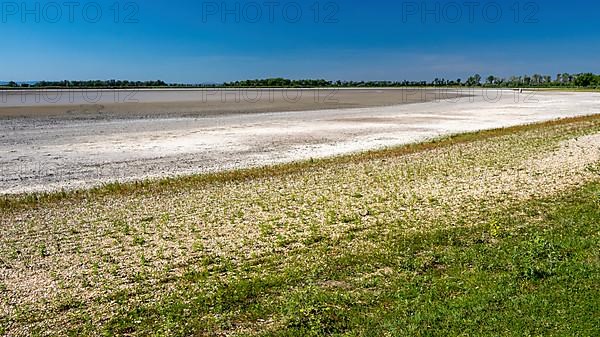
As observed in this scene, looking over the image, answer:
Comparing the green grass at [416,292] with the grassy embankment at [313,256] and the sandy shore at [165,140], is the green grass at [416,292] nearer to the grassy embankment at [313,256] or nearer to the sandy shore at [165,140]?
the grassy embankment at [313,256]

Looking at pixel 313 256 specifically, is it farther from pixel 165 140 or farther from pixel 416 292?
pixel 165 140

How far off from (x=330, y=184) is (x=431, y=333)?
33.6 feet

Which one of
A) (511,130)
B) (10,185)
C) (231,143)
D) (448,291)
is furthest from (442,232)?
(511,130)

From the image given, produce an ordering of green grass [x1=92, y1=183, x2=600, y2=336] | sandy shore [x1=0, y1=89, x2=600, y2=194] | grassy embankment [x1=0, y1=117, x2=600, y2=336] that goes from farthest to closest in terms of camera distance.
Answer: sandy shore [x1=0, y1=89, x2=600, y2=194] → grassy embankment [x1=0, y1=117, x2=600, y2=336] → green grass [x1=92, y1=183, x2=600, y2=336]

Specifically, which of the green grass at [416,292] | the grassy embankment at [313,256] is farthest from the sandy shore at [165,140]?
the green grass at [416,292]

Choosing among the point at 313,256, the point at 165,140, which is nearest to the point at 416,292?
the point at 313,256

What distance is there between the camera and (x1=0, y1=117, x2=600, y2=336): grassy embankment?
669 centimetres

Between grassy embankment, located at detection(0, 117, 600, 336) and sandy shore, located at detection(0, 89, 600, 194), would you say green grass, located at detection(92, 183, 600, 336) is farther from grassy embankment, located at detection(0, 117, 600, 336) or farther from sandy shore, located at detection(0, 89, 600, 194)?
sandy shore, located at detection(0, 89, 600, 194)

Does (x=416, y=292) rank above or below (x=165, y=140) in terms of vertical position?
below

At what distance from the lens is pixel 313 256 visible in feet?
30.6

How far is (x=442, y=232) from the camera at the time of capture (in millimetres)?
10484

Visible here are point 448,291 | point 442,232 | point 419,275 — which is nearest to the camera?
point 448,291

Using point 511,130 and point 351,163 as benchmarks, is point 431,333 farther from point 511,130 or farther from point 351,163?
point 511,130

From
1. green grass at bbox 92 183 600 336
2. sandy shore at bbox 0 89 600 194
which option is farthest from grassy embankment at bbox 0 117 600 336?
sandy shore at bbox 0 89 600 194
